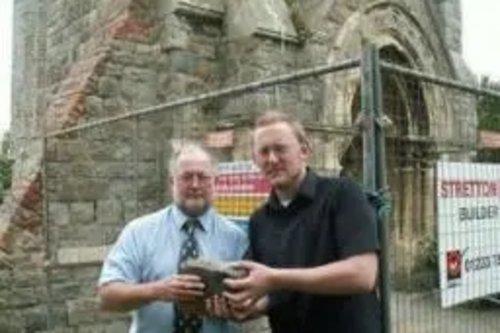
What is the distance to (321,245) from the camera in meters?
2.88

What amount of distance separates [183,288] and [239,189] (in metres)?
2.51

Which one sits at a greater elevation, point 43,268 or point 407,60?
point 407,60

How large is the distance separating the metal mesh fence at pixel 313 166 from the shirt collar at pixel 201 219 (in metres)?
0.82

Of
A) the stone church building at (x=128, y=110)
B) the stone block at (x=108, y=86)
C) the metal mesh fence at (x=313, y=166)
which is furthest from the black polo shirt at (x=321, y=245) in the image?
the stone block at (x=108, y=86)

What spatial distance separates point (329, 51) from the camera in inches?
353

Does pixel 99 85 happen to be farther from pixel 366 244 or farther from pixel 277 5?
pixel 366 244

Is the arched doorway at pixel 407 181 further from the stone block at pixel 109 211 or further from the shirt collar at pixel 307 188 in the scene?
the stone block at pixel 109 211

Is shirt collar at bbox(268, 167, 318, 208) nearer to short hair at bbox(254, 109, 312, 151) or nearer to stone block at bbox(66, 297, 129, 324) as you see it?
short hair at bbox(254, 109, 312, 151)

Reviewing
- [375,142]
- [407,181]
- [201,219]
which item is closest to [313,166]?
[407,181]

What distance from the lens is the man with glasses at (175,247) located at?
314 cm

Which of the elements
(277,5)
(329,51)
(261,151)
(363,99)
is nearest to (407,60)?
(329,51)

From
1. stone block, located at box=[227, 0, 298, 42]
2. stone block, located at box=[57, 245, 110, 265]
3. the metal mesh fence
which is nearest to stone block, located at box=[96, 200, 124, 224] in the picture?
the metal mesh fence

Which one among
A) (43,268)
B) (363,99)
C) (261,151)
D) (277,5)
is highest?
(277,5)

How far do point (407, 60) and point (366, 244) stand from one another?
28.0ft
